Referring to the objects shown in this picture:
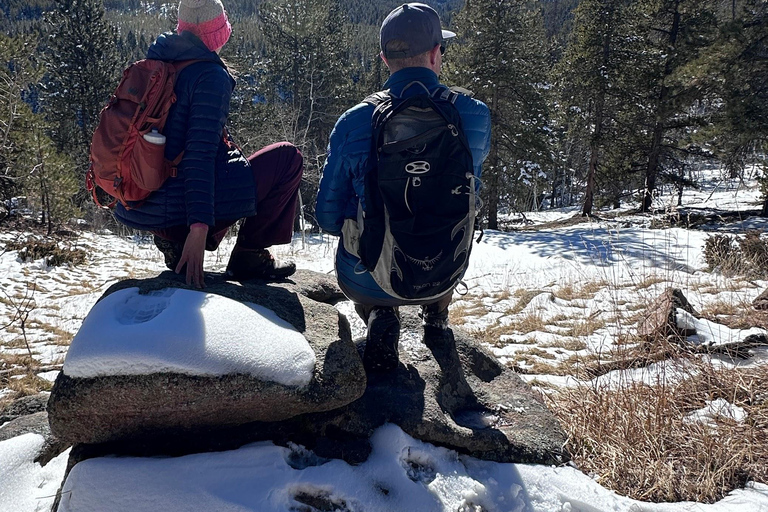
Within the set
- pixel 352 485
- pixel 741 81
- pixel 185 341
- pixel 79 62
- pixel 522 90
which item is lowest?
pixel 352 485

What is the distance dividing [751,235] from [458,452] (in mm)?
7751

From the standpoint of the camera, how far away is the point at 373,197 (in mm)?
1924

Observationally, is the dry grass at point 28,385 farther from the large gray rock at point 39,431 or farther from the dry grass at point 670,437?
the dry grass at point 670,437

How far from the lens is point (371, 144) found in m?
1.97

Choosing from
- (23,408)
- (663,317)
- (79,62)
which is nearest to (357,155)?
(23,408)

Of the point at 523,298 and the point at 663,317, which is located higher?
the point at 663,317

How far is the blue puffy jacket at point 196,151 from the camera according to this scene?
2025 millimetres

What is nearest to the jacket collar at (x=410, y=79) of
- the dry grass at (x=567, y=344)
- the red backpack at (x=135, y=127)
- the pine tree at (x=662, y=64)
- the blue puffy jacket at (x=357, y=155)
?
the blue puffy jacket at (x=357, y=155)

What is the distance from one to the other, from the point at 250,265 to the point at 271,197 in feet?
1.42

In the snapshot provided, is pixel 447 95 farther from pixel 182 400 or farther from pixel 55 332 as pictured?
pixel 55 332

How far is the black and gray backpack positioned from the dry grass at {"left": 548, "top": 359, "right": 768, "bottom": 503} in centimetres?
97

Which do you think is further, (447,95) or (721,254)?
(721,254)

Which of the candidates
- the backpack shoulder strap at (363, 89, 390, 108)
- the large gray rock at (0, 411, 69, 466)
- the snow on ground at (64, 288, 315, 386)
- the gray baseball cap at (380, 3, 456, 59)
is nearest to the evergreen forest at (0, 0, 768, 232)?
the gray baseball cap at (380, 3, 456, 59)

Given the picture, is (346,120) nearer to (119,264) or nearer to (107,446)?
(107,446)
